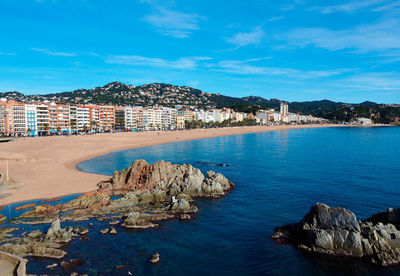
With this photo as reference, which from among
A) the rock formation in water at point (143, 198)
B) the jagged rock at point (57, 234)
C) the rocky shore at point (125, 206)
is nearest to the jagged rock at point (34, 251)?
the rocky shore at point (125, 206)

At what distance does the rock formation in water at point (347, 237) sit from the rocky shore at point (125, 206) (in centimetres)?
855

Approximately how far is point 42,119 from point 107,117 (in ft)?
103

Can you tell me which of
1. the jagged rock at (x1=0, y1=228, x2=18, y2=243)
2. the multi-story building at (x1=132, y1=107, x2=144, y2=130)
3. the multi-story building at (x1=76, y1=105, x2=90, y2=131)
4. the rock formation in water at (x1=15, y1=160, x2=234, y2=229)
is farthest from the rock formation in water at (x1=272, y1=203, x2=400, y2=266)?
the multi-story building at (x1=132, y1=107, x2=144, y2=130)

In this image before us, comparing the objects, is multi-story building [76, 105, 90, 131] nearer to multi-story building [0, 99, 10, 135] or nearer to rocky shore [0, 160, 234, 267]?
multi-story building [0, 99, 10, 135]

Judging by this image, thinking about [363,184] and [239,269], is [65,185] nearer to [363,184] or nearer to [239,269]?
[239,269]

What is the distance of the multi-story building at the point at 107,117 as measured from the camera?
119 m

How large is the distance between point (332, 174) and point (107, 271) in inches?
1194

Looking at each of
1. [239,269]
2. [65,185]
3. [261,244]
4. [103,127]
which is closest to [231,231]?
[261,244]

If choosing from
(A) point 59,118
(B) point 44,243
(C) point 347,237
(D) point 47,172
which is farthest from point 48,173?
(A) point 59,118

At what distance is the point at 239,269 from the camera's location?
14750 millimetres

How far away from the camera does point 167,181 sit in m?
29.3

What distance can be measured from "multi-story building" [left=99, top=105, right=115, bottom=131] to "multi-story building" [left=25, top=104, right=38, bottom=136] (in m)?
29.8

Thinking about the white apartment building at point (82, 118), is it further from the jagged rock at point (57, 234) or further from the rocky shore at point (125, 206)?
the jagged rock at point (57, 234)

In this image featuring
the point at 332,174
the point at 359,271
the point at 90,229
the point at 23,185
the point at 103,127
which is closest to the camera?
the point at 359,271
